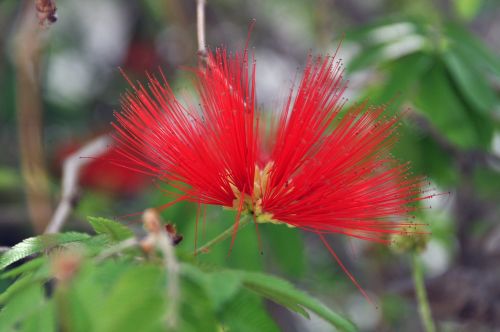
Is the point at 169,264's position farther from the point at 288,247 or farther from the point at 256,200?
the point at 288,247

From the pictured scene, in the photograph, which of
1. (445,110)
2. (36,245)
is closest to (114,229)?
(36,245)

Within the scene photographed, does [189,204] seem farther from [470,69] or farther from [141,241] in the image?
Result: [141,241]

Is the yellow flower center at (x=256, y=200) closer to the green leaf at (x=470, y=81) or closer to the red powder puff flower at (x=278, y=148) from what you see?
the red powder puff flower at (x=278, y=148)

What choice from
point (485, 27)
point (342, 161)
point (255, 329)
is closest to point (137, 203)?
point (485, 27)

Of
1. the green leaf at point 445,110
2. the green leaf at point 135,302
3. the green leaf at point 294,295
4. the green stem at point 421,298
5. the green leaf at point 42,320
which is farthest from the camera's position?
the green leaf at point 445,110

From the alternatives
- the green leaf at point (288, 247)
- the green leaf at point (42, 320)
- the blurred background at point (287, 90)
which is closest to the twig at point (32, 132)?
the blurred background at point (287, 90)

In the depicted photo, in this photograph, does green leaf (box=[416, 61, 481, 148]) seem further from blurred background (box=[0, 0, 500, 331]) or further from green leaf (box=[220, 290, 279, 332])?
green leaf (box=[220, 290, 279, 332])

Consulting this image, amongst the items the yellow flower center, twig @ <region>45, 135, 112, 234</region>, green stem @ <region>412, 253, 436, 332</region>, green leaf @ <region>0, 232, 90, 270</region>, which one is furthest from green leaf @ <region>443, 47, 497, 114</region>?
green leaf @ <region>0, 232, 90, 270</region>
